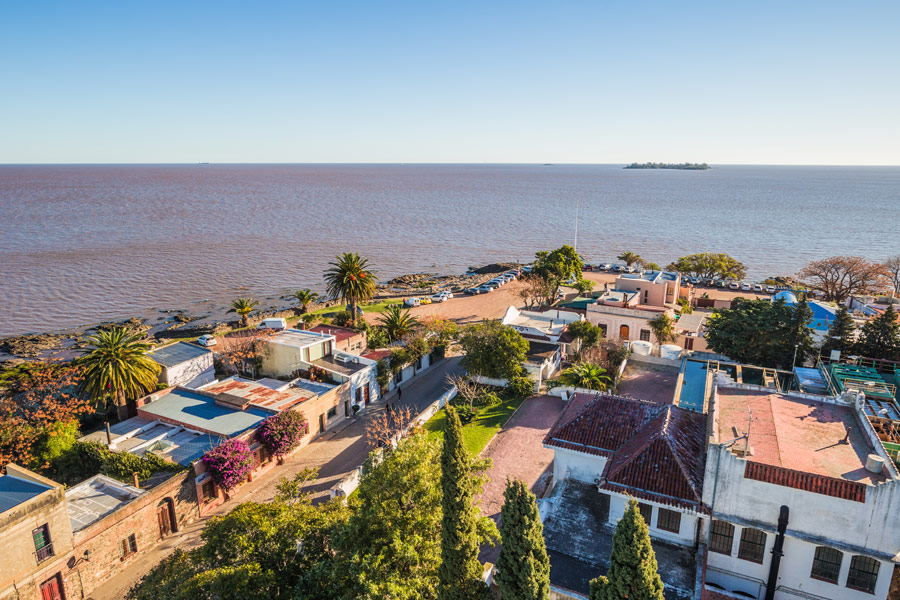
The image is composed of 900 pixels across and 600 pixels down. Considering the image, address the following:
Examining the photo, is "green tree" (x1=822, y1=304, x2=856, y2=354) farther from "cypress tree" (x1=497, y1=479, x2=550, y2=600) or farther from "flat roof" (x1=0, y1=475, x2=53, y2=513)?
"flat roof" (x1=0, y1=475, x2=53, y2=513)

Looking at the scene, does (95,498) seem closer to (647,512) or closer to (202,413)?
(202,413)

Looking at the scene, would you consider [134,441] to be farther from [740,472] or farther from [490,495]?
[740,472]

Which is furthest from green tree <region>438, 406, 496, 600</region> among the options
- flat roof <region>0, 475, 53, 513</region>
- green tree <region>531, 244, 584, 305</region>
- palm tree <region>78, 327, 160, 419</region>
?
green tree <region>531, 244, 584, 305</region>

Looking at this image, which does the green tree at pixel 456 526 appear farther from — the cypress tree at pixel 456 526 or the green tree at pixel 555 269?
the green tree at pixel 555 269

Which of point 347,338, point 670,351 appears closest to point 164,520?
point 347,338

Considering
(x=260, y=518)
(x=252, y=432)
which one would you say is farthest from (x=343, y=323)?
(x=260, y=518)

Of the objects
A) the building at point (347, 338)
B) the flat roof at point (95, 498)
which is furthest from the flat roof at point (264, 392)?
the flat roof at point (95, 498)
